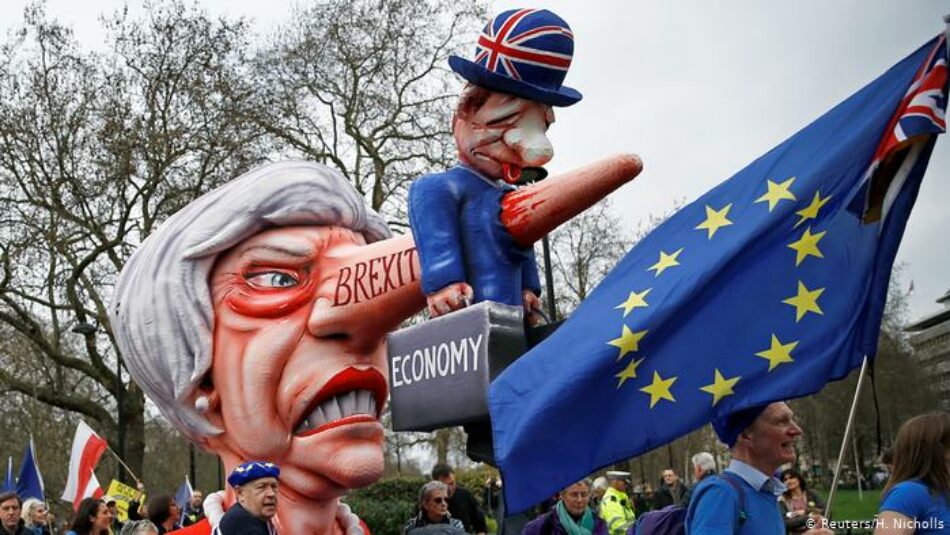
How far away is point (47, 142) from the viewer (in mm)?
20500

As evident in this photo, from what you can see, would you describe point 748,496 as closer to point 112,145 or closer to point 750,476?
point 750,476

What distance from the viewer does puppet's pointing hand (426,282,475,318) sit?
11.9 ft

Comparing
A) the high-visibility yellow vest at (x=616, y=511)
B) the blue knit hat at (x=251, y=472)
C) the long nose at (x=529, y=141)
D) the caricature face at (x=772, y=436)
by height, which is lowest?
the caricature face at (x=772, y=436)

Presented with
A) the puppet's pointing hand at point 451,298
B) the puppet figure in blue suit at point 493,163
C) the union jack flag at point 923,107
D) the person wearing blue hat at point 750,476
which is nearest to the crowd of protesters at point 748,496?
the person wearing blue hat at point 750,476

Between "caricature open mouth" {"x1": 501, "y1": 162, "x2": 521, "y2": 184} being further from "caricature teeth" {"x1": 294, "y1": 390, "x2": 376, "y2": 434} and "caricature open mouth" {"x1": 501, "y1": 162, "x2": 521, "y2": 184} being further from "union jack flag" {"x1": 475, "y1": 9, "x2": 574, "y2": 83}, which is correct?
"caricature teeth" {"x1": 294, "y1": 390, "x2": 376, "y2": 434}

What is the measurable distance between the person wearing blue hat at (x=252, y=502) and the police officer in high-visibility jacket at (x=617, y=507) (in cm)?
453

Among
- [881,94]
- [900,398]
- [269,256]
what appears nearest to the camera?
[881,94]

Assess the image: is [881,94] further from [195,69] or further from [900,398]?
[900,398]

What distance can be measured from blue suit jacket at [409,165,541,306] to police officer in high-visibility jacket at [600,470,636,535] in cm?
518

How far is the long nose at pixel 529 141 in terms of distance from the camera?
391 centimetres

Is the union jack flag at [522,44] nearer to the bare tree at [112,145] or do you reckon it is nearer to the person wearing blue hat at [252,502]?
the person wearing blue hat at [252,502]

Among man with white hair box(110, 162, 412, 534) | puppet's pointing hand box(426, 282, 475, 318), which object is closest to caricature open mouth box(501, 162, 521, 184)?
puppet's pointing hand box(426, 282, 475, 318)

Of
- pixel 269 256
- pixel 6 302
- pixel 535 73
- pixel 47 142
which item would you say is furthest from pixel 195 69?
pixel 535 73

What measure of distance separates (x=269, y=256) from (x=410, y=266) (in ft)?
2.65
